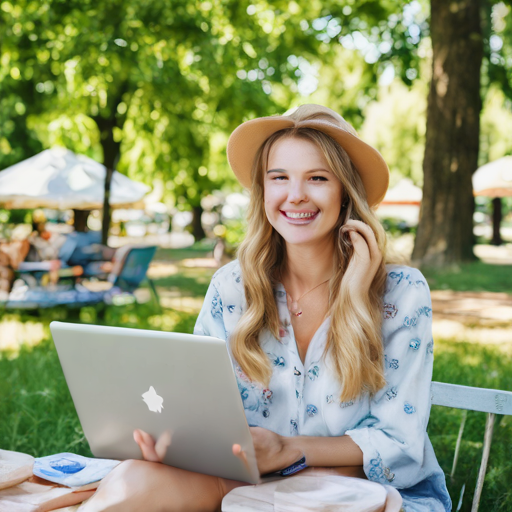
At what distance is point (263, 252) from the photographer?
2430mm

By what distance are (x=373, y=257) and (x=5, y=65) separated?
9.71 meters

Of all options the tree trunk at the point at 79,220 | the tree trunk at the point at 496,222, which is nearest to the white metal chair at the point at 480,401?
the tree trunk at the point at 79,220

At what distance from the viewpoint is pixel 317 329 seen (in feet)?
7.40

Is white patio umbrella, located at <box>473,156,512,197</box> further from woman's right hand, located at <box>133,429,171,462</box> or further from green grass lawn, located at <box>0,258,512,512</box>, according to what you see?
woman's right hand, located at <box>133,429,171,462</box>

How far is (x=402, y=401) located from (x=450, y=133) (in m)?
10.1

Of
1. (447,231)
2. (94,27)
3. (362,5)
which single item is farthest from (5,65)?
(447,231)

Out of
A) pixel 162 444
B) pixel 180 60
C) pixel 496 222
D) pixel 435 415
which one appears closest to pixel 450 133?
pixel 180 60

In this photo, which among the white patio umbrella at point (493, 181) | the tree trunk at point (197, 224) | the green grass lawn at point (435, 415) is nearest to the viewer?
the green grass lawn at point (435, 415)

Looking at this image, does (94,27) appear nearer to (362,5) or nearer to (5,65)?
(5,65)

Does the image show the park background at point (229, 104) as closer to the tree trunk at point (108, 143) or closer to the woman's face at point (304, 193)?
the tree trunk at point (108, 143)

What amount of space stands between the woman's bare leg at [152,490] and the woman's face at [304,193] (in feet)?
2.74

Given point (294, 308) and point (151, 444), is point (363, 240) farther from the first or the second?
point (151, 444)

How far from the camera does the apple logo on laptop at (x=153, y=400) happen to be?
5.55 ft

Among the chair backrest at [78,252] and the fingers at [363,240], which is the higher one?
the fingers at [363,240]
